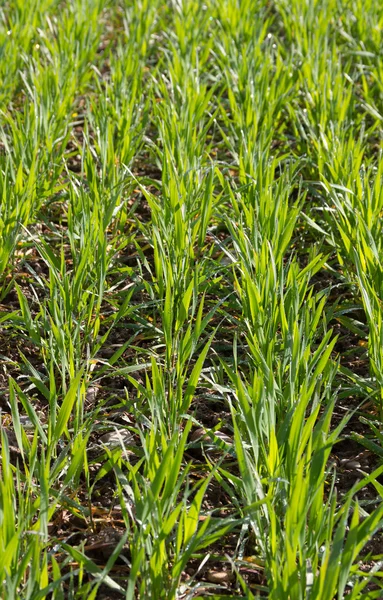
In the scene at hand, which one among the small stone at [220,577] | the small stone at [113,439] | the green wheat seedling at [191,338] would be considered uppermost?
the green wheat seedling at [191,338]

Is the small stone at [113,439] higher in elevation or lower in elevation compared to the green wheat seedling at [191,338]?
lower

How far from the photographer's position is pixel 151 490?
136cm

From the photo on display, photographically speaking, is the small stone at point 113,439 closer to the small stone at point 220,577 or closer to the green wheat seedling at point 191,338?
the green wheat seedling at point 191,338

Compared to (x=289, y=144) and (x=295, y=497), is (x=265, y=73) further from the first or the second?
(x=295, y=497)

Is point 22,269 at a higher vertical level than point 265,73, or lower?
lower

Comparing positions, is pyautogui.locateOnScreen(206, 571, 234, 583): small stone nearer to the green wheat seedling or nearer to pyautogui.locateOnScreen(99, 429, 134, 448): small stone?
the green wheat seedling

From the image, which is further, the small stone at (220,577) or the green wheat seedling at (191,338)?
the small stone at (220,577)

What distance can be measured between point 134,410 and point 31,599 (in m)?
0.54

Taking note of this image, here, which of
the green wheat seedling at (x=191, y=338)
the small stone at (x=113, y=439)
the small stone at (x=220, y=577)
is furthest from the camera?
the small stone at (x=113, y=439)

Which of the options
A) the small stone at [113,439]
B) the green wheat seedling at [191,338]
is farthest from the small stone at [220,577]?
the small stone at [113,439]

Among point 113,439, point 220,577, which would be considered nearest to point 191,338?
point 113,439

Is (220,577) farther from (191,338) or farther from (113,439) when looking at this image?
(191,338)

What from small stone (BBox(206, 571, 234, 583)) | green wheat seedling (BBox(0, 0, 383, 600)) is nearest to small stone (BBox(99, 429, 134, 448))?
green wheat seedling (BBox(0, 0, 383, 600))

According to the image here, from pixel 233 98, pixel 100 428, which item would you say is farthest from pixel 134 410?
pixel 233 98
